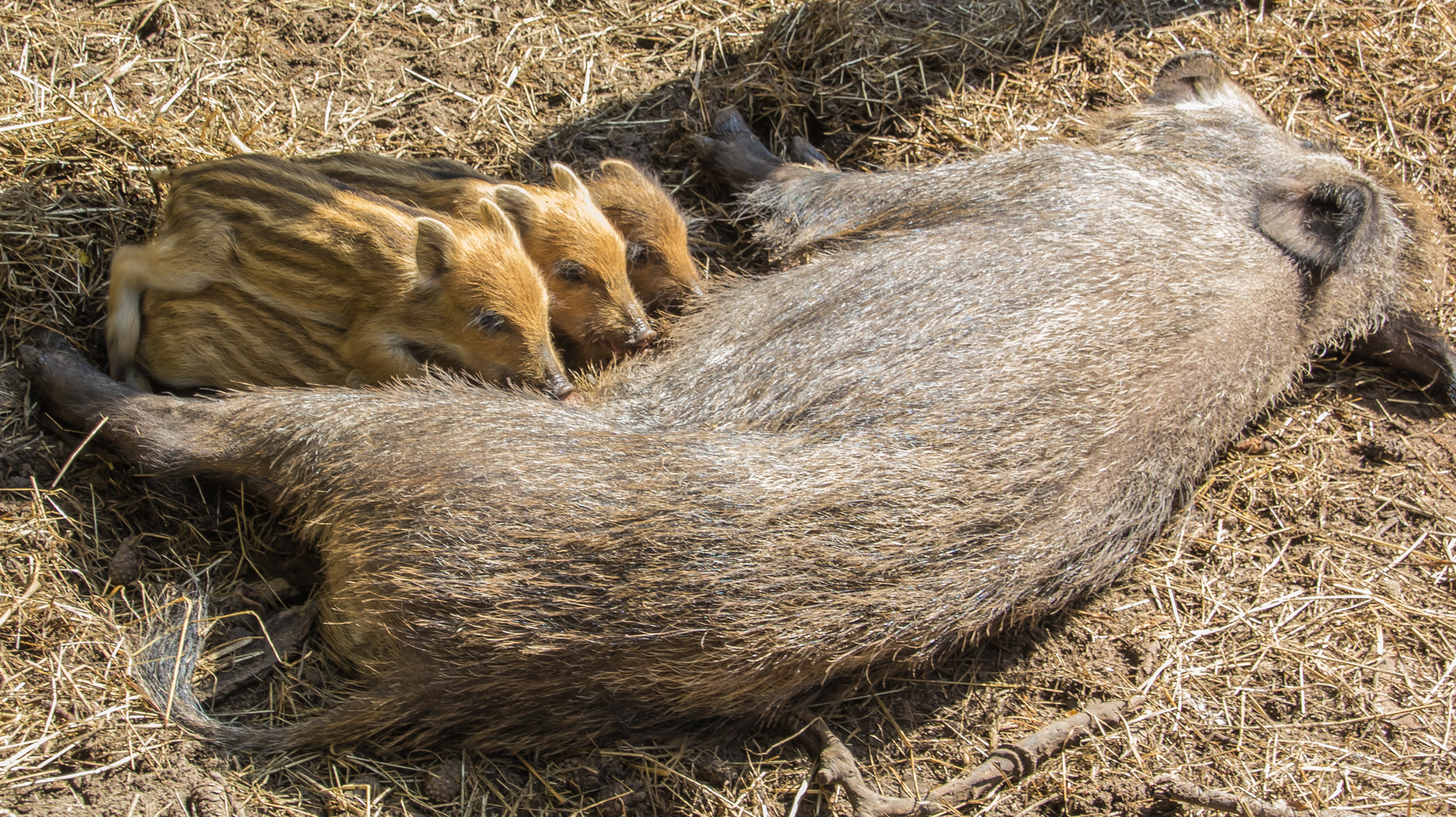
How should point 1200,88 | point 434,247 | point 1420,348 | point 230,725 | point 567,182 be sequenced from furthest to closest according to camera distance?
point 1200,88, point 1420,348, point 567,182, point 434,247, point 230,725

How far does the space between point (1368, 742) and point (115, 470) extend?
4.10m

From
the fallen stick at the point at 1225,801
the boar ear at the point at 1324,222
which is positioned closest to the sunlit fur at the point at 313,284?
the fallen stick at the point at 1225,801

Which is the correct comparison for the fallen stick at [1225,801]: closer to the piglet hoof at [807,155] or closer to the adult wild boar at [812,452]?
the adult wild boar at [812,452]

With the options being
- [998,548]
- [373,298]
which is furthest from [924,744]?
[373,298]

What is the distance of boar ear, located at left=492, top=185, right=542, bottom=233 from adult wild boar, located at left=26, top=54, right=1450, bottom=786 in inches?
27.0

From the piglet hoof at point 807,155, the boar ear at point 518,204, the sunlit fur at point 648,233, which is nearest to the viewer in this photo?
the boar ear at point 518,204

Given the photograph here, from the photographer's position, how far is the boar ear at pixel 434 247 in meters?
3.12

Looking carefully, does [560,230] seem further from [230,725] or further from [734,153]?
[230,725]

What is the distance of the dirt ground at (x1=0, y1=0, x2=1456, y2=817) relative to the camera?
9.01ft

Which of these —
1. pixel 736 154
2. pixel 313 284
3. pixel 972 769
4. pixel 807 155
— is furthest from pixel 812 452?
pixel 807 155

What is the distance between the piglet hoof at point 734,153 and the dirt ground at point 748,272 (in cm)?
14

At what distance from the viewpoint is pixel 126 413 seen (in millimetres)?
3041

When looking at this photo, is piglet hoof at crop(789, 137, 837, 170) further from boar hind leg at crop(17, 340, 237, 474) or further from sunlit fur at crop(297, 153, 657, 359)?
boar hind leg at crop(17, 340, 237, 474)

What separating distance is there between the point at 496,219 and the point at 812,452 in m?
1.36
